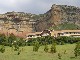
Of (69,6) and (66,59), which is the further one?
(69,6)

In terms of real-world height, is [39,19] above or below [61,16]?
below

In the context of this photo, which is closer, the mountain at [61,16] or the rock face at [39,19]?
the mountain at [61,16]

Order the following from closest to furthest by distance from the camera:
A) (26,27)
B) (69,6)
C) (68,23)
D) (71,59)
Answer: (71,59) → (68,23) → (69,6) → (26,27)

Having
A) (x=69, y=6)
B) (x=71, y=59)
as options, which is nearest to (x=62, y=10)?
(x=69, y=6)

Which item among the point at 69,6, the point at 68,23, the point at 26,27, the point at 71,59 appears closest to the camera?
the point at 71,59

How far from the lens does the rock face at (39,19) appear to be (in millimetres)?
138250

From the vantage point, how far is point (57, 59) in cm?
3512

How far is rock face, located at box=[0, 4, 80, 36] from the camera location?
138250 mm

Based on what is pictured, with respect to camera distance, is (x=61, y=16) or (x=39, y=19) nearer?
(x=61, y=16)

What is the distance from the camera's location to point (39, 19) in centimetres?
15500

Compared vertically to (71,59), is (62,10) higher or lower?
higher

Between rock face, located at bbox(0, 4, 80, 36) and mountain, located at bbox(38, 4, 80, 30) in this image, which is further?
rock face, located at bbox(0, 4, 80, 36)

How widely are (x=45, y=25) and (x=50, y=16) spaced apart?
5356mm

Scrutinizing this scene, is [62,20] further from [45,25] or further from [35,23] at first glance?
[35,23]
